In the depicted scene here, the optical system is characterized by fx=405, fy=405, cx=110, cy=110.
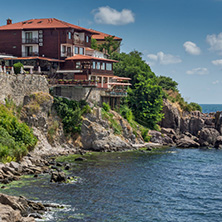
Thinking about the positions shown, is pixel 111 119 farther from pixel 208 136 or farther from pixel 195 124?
pixel 195 124

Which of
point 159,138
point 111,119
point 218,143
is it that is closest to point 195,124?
point 218,143

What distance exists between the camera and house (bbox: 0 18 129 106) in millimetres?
85688

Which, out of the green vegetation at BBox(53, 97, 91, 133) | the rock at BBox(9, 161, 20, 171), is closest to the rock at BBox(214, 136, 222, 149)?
the green vegetation at BBox(53, 97, 91, 133)

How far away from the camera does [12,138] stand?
199ft

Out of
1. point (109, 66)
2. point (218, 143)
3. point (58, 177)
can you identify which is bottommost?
point (58, 177)

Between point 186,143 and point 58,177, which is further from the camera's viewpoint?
point 186,143

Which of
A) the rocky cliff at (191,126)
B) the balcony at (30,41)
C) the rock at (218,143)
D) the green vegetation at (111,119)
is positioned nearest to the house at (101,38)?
the rocky cliff at (191,126)

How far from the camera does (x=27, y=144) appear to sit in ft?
206

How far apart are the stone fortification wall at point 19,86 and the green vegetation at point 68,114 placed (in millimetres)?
3514

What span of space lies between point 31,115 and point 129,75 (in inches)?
1520

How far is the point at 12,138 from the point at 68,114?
56.2 feet

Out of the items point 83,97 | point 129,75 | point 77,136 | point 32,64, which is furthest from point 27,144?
point 129,75

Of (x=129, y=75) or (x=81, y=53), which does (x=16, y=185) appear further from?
(x=129, y=75)

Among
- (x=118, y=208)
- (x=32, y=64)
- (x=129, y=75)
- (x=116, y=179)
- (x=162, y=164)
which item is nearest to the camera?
(x=118, y=208)
